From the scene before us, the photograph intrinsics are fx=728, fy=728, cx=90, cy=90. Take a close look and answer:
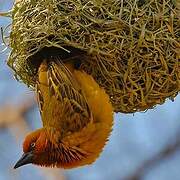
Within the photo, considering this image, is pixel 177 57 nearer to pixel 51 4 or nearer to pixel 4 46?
pixel 51 4

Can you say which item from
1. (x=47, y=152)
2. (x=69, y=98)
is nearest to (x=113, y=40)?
(x=69, y=98)

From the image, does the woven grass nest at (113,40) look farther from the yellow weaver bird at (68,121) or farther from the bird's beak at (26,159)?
the bird's beak at (26,159)

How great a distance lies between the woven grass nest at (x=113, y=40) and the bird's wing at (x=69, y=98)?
8 cm

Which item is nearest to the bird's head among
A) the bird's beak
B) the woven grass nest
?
the bird's beak

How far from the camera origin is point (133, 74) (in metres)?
2.74

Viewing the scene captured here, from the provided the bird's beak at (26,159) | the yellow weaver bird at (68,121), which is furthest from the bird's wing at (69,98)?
the bird's beak at (26,159)

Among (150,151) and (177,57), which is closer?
(177,57)

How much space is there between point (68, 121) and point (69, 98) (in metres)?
0.09

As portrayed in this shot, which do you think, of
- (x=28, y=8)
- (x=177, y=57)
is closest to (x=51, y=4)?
(x=28, y=8)

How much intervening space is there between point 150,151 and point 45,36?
2.16m

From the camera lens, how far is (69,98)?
8.84 feet

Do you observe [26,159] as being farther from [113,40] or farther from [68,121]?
[113,40]

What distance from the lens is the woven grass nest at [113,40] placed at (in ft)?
8.76

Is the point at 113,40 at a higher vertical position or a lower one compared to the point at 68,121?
higher
